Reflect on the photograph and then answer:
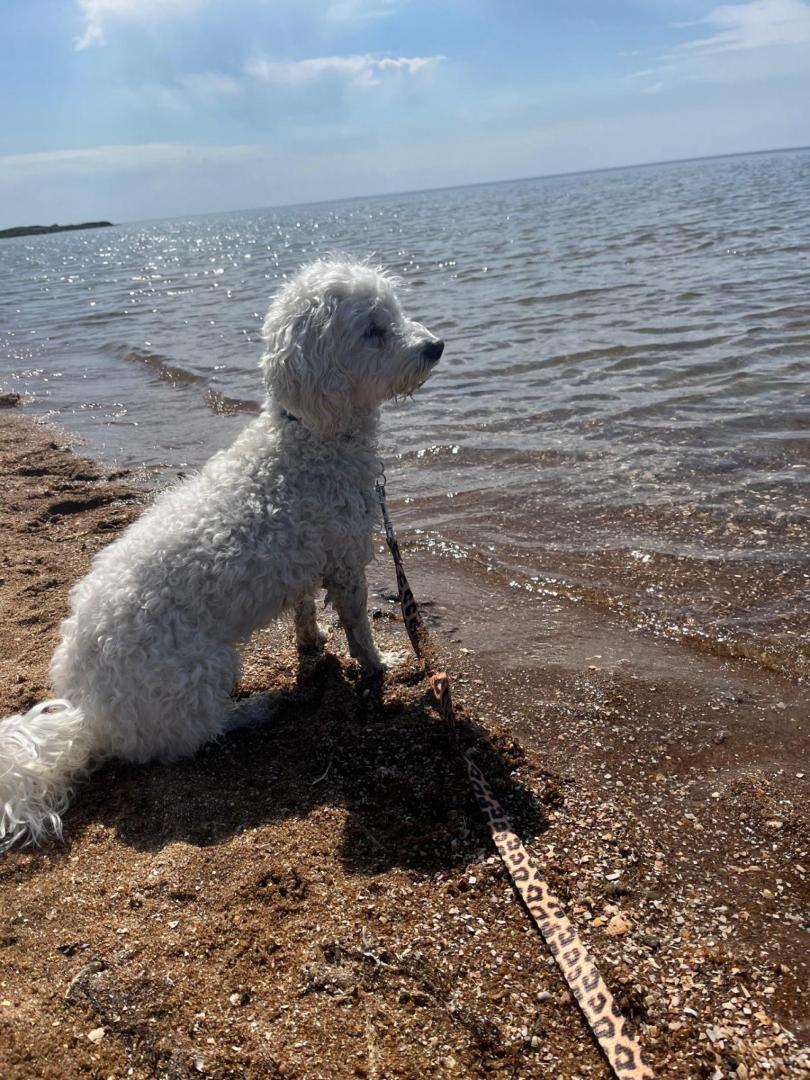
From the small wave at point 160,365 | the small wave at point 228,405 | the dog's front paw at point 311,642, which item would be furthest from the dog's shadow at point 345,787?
the small wave at point 160,365

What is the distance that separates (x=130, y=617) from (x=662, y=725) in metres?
2.66

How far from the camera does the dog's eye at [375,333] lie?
4340mm

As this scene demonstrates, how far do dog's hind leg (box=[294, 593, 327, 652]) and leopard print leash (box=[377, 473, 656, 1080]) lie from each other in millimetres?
1275

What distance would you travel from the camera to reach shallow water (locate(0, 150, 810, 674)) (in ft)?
18.5

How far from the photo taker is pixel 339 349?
4.21 metres

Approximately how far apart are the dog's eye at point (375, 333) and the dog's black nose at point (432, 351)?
9.5 inches

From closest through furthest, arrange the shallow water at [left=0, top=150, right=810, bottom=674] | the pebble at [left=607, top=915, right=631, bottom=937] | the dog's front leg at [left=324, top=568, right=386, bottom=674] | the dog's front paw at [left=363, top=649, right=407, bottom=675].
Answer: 1. the pebble at [left=607, top=915, right=631, bottom=937]
2. the dog's front leg at [left=324, top=568, right=386, bottom=674]
3. the dog's front paw at [left=363, top=649, right=407, bottom=675]
4. the shallow water at [left=0, top=150, right=810, bottom=674]

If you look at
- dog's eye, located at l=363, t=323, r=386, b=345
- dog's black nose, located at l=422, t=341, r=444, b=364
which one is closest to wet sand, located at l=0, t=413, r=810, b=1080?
dog's black nose, located at l=422, t=341, r=444, b=364

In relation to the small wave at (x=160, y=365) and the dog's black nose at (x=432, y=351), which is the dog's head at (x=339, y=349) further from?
the small wave at (x=160, y=365)

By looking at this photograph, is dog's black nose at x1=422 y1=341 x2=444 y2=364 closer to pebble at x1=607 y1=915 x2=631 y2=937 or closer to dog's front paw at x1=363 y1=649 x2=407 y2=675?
dog's front paw at x1=363 y1=649 x2=407 y2=675

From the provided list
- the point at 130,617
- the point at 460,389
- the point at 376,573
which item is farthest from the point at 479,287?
the point at 130,617

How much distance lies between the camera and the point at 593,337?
12148mm

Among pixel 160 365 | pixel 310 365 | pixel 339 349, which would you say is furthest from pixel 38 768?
pixel 160 365

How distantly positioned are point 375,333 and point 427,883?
9.14 ft
